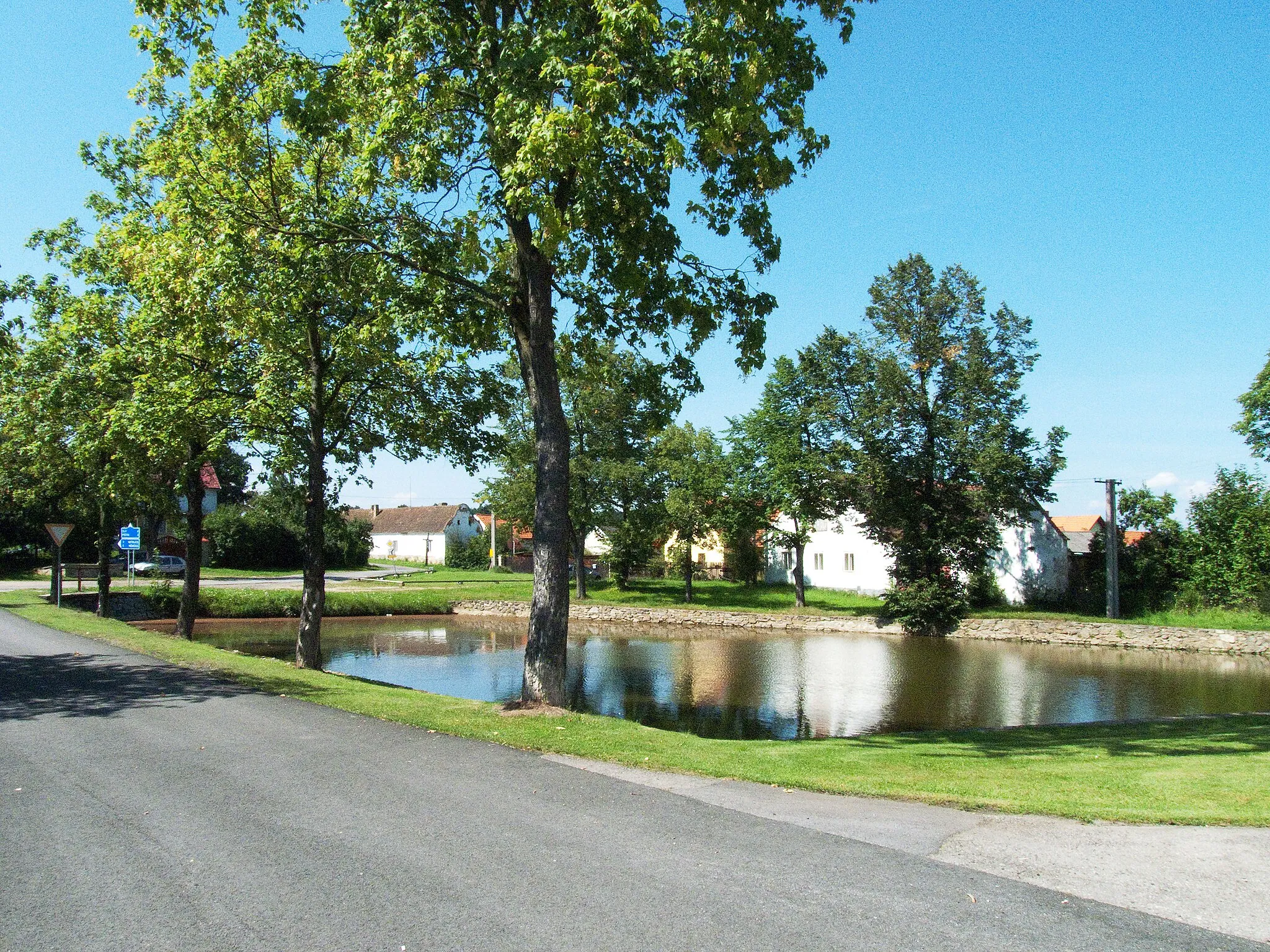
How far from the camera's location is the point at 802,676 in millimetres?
23984

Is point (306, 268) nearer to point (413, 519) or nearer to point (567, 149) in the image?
point (567, 149)

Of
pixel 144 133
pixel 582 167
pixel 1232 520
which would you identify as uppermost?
pixel 144 133

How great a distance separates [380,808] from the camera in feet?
20.8

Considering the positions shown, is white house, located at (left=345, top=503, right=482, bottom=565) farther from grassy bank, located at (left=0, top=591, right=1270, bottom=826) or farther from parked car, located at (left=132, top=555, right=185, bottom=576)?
grassy bank, located at (left=0, top=591, right=1270, bottom=826)

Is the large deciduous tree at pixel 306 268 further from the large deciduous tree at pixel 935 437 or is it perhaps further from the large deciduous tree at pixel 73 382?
the large deciduous tree at pixel 935 437

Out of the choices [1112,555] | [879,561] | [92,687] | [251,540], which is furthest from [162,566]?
[1112,555]

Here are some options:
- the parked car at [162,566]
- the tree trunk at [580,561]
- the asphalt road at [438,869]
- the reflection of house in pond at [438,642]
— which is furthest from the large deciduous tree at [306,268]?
the parked car at [162,566]

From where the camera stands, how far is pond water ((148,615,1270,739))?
17547 millimetres

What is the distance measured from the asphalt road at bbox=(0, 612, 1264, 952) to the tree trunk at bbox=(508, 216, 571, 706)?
11.4ft

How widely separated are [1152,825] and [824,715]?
11.4 metres

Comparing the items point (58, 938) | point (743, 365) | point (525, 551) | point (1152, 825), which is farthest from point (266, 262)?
point (525, 551)

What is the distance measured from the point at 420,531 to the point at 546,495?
90375 millimetres

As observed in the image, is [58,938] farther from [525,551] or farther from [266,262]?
[525,551]

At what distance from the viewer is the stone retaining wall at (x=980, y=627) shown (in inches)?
1268
